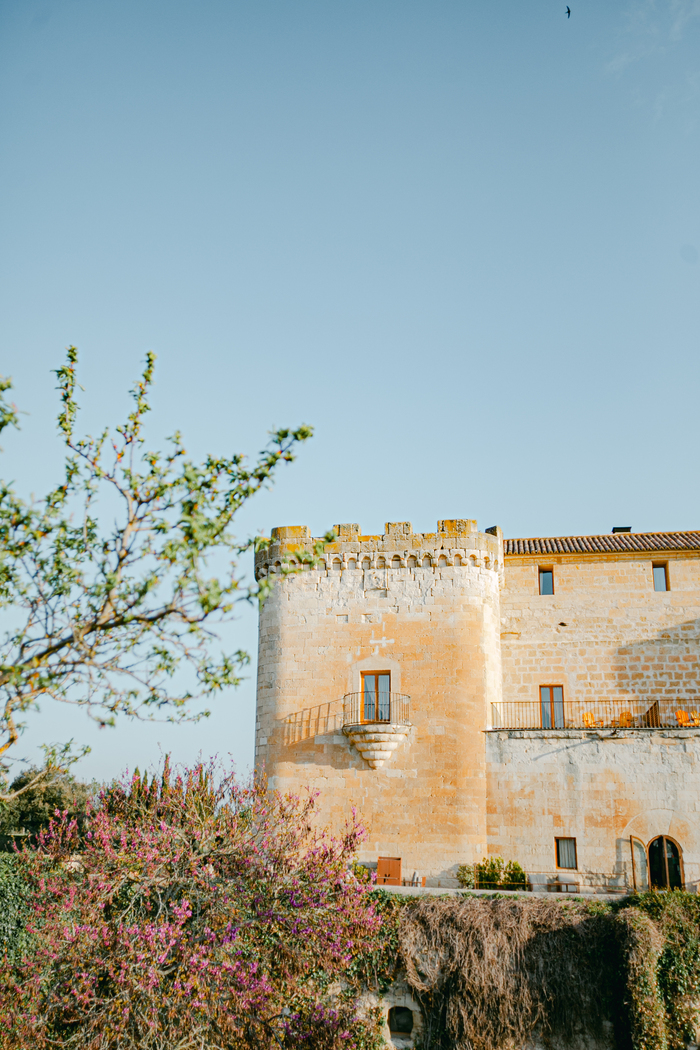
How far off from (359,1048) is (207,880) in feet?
14.6

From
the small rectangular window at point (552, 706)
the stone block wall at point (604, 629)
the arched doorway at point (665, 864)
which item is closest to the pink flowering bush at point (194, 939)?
the arched doorway at point (665, 864)

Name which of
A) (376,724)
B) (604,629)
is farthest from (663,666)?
(376,724)

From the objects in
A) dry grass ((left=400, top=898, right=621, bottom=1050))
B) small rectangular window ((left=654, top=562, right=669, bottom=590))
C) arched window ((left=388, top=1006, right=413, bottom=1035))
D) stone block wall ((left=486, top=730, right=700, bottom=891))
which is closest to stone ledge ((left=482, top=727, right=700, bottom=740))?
stone block wall ((left=486, top=730, right=700, bottom=891))

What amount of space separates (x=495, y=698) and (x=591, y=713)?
2611mm

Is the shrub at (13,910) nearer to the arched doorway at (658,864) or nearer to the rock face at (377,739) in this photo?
the rock face at (377,739)

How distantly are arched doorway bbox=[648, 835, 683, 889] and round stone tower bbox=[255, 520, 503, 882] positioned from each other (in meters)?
3.71

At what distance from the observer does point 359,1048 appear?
1611cm

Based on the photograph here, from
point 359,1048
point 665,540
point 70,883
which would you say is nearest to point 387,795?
point 359,1048

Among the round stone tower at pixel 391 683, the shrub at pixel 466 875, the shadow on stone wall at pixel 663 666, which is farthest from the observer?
the shadow on stone wall at pixel 663 666

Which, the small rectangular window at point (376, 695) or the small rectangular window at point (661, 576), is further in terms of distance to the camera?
the small rectangular window at point (661, 576)

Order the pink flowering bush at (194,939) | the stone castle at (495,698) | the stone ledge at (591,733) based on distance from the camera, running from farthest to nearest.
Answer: the stone ledge at (591,733)
the stone castle at (495,698)
the pink flowering bush at (194,939)

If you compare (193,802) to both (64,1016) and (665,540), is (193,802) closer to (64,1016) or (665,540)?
(64,1016)

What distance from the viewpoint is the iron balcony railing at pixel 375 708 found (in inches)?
853

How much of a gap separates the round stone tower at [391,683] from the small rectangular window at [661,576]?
4206 millimetres
